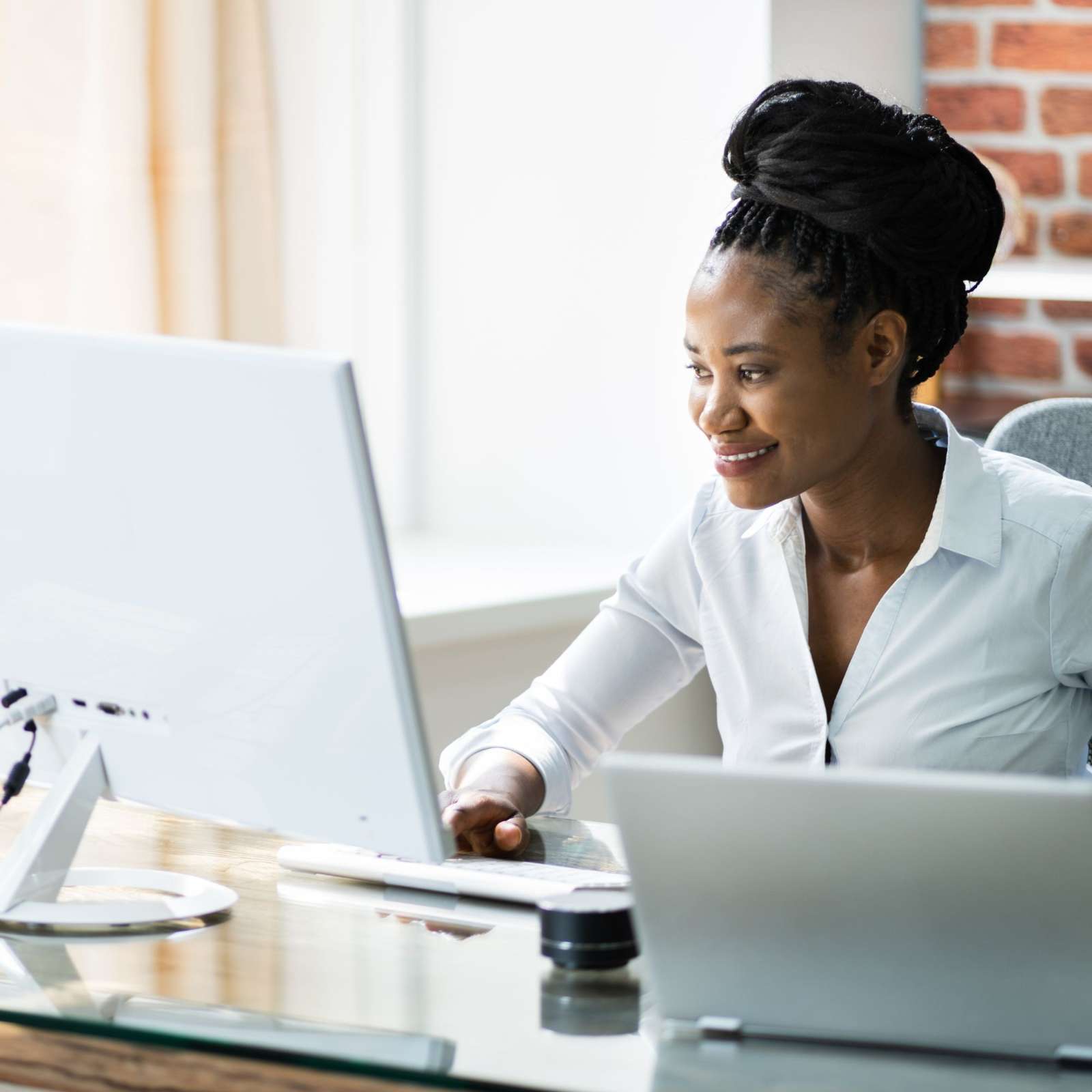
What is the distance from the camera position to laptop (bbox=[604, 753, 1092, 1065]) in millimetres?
847

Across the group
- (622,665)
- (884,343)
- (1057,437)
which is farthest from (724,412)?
(1057,437)

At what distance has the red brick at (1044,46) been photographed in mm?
2514

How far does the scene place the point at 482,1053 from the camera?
0.90 m

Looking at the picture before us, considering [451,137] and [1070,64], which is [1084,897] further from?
[451,137]

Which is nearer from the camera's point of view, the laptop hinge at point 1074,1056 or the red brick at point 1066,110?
the laptop hinge at point 1074,1056

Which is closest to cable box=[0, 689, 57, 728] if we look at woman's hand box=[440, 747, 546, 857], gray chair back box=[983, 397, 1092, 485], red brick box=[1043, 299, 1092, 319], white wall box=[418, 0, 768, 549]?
woman's hand box=[440, 747, 546, 857]

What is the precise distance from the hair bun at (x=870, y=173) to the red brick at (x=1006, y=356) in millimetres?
1161

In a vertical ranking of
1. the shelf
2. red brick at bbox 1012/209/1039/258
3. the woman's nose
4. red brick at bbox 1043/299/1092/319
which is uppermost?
red brick at bbox 1012/209/1039/258

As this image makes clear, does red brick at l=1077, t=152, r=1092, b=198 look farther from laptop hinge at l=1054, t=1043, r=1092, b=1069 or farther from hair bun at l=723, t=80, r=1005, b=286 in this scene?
laptop hinge at l=1054, t=1043, r=1092, b=1069

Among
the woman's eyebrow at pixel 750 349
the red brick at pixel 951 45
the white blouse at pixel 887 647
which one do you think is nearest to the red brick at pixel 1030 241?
the red brick at pixel 951 45

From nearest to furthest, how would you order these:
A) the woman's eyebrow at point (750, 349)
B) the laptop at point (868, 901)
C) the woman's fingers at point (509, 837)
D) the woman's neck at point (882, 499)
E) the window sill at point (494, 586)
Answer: the laptop at point (868, 901)
the woman's fingers at point (509, 837)
the woman's eyebrow at point (750, 349)
the woman's neck at point (882, 499)
the window sill at point (494, 586)

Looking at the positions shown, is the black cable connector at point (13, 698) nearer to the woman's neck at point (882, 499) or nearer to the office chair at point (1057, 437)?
the woman's neck at point (882, 499)

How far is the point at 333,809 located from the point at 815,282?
0.64 meters

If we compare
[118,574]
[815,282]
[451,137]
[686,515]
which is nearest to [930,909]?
[118,574]
